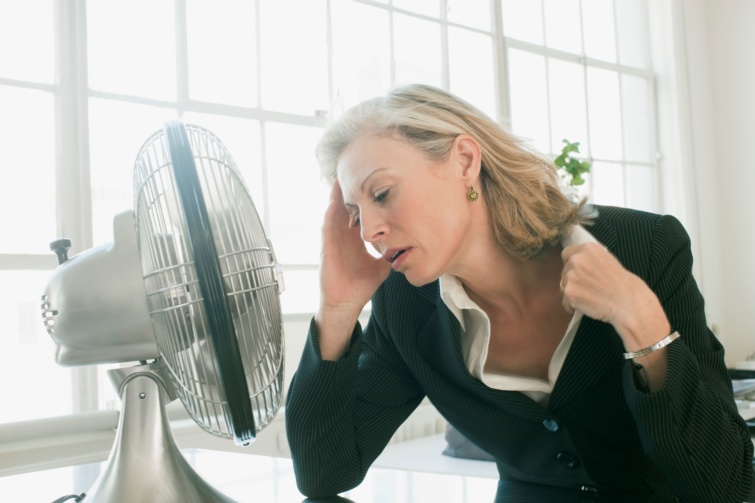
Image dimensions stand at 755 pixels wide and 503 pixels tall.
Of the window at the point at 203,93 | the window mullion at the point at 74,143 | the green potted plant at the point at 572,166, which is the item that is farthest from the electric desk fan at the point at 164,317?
the green potted plant at the point at 572,166

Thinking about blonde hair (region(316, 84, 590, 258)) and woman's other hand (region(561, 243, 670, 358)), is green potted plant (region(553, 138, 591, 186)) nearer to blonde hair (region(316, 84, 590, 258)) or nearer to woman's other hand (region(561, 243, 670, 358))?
blonde hair (region(316, 84, 590, 258))

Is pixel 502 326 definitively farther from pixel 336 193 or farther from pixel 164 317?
pixel 164 317

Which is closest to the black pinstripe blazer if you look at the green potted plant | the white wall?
the green potted plant

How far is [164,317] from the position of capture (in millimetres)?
812

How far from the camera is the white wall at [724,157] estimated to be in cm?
521

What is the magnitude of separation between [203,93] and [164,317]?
2184mm

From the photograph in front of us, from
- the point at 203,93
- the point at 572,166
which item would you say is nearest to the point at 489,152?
the point at 203,93

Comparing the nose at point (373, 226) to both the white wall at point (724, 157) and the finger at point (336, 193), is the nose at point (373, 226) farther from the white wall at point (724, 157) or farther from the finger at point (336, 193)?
the white wall at point (724, 157)

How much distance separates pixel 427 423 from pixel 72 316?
8.86ft

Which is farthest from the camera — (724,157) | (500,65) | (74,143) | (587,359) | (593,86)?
(724,157)

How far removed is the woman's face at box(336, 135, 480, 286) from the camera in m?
1.22

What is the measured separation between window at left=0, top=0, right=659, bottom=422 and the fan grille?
2.28 feet

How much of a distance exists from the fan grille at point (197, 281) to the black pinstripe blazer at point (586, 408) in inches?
12.6

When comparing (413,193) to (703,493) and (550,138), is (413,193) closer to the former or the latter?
(703,493)
